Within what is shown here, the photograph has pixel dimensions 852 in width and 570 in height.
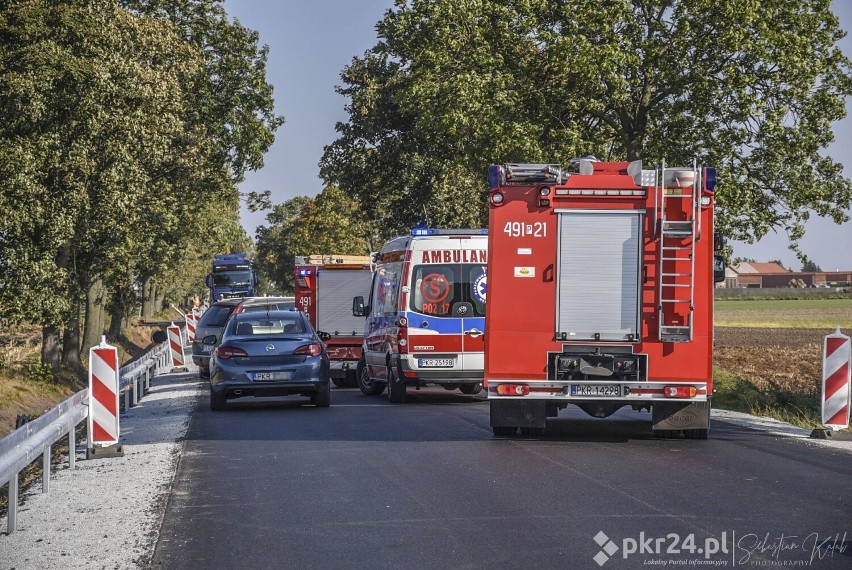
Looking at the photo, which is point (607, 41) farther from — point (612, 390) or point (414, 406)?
point (612, 390)

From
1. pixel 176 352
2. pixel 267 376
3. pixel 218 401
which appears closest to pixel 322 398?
pixel 267 376

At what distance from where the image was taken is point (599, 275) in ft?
46.4

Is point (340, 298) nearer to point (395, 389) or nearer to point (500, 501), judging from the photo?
point (395, 389)

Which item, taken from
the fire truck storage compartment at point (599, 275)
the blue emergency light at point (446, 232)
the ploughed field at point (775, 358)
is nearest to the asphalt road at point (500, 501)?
the fire truck storage compartment at point (599, 275)

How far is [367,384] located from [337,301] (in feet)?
11.8

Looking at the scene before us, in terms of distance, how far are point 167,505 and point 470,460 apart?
11.6 ft

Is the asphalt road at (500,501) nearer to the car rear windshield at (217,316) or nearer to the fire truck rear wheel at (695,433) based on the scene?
the fire truck rear wheel at (695,433)

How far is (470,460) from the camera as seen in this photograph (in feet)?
40.3

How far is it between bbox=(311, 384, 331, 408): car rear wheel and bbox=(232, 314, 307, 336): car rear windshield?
43.0 inches

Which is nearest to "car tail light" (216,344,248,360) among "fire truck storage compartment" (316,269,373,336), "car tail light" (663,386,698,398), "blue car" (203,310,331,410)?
"blue car" (203,310,331,410)

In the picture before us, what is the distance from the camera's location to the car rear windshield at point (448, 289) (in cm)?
2006

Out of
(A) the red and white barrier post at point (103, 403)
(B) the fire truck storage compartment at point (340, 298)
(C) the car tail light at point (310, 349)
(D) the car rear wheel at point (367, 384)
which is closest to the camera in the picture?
(A) the red and white barrier post at point (103, 403)

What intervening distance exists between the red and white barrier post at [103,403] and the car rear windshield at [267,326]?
6835mm

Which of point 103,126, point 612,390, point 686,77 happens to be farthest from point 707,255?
point 103,126
